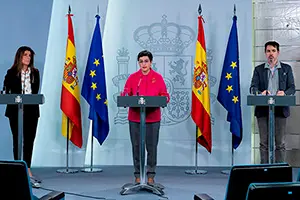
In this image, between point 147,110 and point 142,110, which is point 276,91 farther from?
point 142,110

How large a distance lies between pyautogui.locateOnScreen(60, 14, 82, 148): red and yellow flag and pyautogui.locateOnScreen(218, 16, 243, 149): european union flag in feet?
6.19

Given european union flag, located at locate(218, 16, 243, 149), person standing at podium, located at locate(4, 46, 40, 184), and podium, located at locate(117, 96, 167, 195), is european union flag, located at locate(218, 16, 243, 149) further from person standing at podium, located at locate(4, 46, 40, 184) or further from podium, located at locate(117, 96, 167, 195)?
person standing at podium, located at locate(4, 46, 40, 184)

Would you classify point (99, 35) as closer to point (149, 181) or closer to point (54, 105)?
point (54, 105)

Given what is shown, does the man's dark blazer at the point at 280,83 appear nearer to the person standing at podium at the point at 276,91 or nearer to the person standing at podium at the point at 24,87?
the person standing at podium at the point at 276,91

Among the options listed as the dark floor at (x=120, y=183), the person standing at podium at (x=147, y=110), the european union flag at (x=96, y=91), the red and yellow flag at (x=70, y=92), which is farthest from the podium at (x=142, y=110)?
the red and yellow flag at (x=70, y=92)

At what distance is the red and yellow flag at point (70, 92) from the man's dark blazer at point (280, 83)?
226 centimetres

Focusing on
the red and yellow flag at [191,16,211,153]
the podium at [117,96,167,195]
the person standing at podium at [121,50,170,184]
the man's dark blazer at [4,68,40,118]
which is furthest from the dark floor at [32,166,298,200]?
the man's dark blazer at [4,68,40,118]

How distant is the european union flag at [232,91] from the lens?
5.51 metres

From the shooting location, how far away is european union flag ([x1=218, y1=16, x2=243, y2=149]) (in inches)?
217

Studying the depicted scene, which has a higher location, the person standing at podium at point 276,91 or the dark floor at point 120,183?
the person standing at podium at point 276,91

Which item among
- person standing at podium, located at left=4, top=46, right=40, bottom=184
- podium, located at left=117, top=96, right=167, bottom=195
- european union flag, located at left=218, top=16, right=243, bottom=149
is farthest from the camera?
european union flag, located at left=218, top=16, right=243, bottom=149

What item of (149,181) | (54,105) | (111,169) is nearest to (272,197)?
(149,181)

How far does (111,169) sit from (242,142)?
73.3 inches

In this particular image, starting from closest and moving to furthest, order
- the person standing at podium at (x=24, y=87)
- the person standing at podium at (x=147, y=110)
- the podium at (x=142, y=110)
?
the podium at (x=142, y=110)
the person standing at podium at (x=147, y=110)
the person standing at podium at (x=24, y=87)
